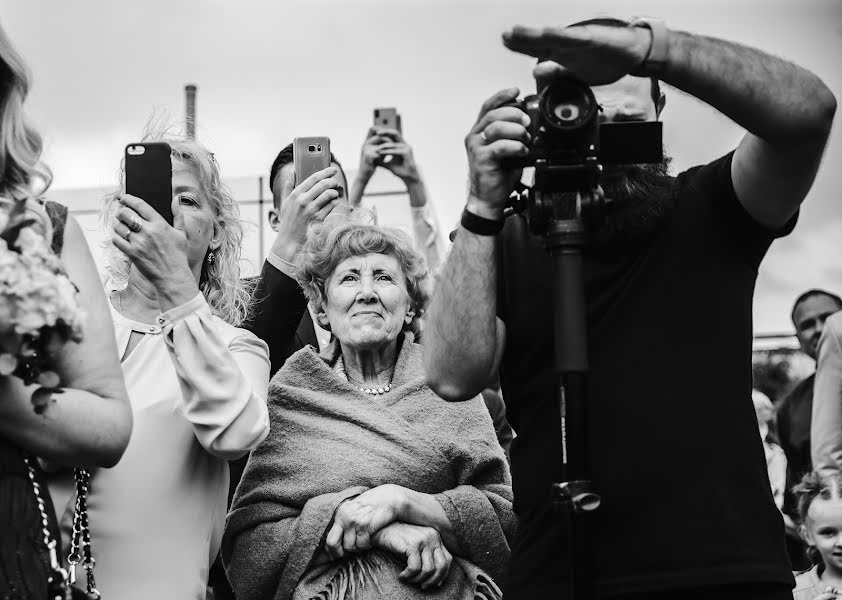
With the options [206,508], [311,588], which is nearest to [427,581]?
[311,588]

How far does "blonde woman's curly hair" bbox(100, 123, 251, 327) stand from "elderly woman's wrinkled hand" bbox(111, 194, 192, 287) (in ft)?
1.75

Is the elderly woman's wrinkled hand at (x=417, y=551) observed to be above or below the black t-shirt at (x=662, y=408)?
below

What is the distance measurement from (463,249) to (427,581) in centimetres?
113

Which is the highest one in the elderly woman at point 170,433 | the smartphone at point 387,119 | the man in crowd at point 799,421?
the smartphone at point 387,119

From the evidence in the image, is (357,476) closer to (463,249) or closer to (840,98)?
(463,249)

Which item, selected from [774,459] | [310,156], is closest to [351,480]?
[310,156]

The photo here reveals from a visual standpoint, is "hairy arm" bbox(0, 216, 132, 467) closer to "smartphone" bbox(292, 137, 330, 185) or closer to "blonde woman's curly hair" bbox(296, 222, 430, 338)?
"blonde woman's curly hair" bbox(296, 222, 430, 338)

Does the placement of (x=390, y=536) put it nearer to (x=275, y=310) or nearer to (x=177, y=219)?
(x=275, y=310)

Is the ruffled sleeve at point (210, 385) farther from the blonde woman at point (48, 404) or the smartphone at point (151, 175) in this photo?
the blonde woman at point (48, 404)

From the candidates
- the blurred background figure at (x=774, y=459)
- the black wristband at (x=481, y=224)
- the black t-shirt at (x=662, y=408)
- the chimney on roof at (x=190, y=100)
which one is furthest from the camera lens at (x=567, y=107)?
the chimney on roof at (x=190, y=100)

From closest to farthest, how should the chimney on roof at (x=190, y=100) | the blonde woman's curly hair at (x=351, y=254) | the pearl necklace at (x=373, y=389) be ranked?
the pearl necklace at (x=373, y=389) → the blonde woman's curly hair at (x=351, y=254) → the chimney on roof at (x=190, y=100)

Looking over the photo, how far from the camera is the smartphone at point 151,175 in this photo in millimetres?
3082

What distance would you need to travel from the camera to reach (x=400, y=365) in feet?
11.8

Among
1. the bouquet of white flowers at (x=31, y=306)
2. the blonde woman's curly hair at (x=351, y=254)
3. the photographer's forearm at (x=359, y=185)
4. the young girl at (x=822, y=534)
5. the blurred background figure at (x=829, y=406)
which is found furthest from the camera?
the blurred background figure at (x=829, y=406)
